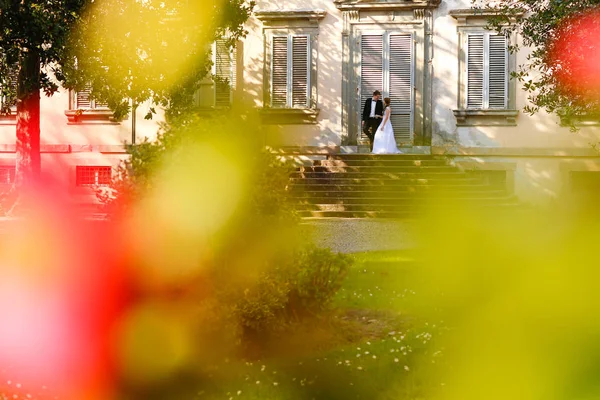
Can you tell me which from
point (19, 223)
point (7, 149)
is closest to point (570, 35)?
point (19, 223)

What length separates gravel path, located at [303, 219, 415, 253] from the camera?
44.3 feet

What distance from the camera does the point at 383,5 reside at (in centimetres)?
2155

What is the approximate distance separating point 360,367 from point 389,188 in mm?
13155

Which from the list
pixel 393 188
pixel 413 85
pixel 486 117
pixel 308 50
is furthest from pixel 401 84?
pixel 393 188

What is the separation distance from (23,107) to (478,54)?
1125 cm

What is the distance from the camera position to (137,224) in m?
6.03

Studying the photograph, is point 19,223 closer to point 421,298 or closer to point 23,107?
point 23,107

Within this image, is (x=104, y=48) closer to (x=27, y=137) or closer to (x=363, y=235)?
(x=27, y=137)

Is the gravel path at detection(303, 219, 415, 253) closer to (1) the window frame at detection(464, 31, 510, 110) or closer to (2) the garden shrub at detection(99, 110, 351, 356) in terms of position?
(2) the garden shrub at detection(99, 110, 351, 356)

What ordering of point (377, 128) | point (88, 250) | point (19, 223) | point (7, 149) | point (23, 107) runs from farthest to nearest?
point (7, 149)
point (377, 128)
point (23, 107)
point (19, 223)
point (88, 250)

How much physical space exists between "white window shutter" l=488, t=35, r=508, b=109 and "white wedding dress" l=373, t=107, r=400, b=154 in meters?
2.73

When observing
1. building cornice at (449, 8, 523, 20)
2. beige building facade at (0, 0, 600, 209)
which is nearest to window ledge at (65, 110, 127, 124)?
beige building facade at (0, 0, 600, 209)

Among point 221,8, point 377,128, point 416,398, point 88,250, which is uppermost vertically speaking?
point 221,8

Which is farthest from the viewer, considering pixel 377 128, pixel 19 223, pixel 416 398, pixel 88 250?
pixel 377 128
